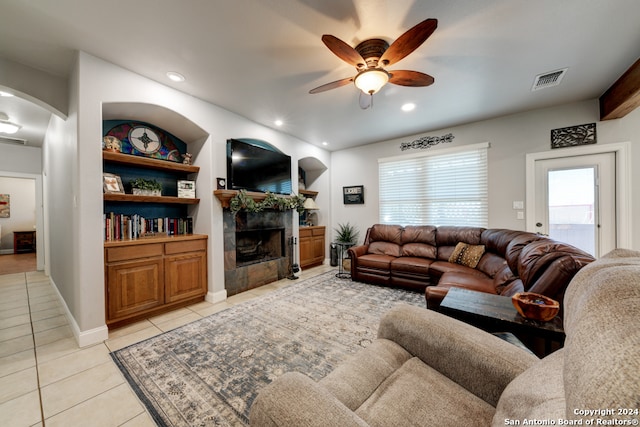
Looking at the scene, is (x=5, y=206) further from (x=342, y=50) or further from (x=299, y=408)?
(x=299, y=408)

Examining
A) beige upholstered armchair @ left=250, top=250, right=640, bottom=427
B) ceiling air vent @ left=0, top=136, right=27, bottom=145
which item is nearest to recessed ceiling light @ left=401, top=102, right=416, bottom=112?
beige upholstered armchair @ left=250, top=250, right=640, bottom=427

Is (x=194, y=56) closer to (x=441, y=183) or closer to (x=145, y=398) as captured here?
(x=145, y=398)

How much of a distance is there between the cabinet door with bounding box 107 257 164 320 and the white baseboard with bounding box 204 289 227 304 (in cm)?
57

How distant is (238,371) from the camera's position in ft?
5.90

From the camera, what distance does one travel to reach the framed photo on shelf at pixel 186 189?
3.26m

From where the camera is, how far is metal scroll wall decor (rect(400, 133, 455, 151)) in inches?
167

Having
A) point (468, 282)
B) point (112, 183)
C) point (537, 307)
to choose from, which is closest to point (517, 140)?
point (468, 282)

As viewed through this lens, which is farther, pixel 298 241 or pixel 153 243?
pixel 298 241

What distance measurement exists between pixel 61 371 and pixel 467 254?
4.48 m

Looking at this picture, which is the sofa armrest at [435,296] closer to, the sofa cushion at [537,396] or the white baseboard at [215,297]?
the sofa cushion at [537,396]

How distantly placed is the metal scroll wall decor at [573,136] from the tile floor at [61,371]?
5.05 metres

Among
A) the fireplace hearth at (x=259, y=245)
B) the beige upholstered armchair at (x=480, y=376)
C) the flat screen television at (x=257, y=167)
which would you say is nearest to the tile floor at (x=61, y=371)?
the fireplace hearth at (x=259, y=245)

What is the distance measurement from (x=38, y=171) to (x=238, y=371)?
6.42 m

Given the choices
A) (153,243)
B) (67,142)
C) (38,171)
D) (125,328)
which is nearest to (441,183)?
(153,243)
